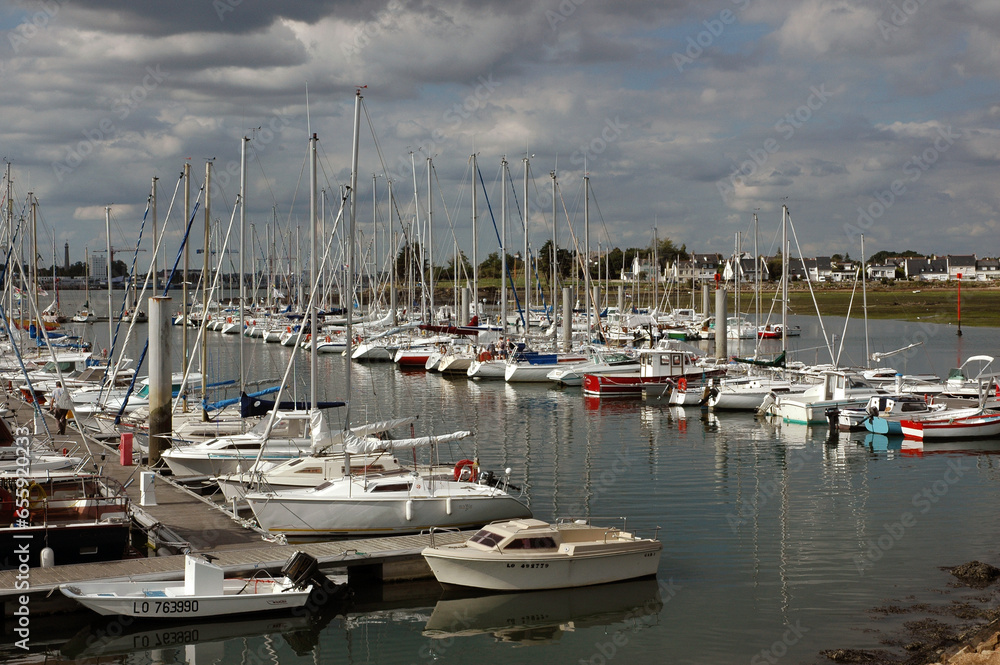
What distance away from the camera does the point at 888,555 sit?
26359 mm

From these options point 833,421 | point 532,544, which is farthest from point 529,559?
point 833,421

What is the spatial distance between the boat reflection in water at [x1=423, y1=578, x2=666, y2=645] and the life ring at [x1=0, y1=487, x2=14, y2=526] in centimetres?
986

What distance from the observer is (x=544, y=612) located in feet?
72.8

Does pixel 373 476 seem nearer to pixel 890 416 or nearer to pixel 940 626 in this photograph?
pixel 940 626

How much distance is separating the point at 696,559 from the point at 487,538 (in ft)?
20.0

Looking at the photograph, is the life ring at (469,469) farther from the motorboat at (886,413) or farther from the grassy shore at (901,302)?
the grassy shore at (901,302)

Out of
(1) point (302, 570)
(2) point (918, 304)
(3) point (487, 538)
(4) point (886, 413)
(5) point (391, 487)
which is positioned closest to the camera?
(1) point (302, 570)

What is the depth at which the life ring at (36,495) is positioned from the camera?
75.7 feet

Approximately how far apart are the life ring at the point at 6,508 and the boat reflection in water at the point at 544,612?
32.3 feet

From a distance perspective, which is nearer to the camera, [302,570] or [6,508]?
[302,570]

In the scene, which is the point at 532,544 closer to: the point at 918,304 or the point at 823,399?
the point at 823,399

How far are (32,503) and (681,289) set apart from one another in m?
183

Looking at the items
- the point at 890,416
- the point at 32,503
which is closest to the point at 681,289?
the point at 890,416

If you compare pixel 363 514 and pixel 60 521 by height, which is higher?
pixel 60 521
